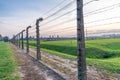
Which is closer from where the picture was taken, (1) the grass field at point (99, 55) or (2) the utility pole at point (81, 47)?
(2) the utility pole at point (81, 47)

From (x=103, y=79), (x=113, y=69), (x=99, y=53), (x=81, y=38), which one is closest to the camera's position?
(x=81, y=38)

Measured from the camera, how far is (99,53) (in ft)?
90.7

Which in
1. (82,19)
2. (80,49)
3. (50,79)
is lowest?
(50,79)

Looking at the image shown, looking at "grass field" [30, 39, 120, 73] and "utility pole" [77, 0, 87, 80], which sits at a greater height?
"utility pole" [77, 0, 87, 80]

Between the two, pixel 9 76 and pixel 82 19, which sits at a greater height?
pixel 82 19

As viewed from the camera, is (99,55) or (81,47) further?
(99,55)

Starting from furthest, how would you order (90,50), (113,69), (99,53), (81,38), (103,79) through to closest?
(90,50)
(99,53)
(113,69)
(103,79)
(81,38)

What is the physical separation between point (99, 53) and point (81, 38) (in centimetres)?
2026

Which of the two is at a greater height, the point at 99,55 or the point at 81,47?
the point at 81,47

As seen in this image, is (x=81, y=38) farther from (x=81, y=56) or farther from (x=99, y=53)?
(x=99, y=53)

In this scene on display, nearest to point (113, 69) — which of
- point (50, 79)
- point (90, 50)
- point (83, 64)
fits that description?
point (50, 79)

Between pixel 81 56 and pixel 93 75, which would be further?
pixel 93 75

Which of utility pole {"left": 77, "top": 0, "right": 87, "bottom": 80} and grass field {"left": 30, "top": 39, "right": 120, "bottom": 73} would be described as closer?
utility pole {"left": 77, "top": 0, "right": 87, "bottom": 80}

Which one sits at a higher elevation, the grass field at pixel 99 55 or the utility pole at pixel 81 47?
the utility pole at pixel 81 47
